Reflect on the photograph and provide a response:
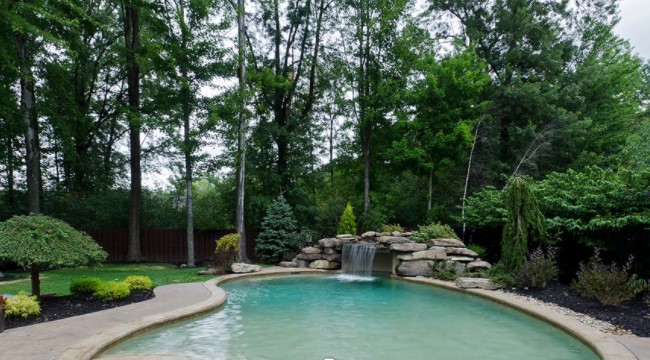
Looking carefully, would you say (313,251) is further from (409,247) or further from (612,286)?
(612,286)

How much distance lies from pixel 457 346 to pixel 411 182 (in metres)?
16.5

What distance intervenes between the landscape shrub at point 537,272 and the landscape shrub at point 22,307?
9.39 meters

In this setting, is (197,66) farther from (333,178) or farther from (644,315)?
(644,315)

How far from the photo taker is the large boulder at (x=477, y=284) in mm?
9492

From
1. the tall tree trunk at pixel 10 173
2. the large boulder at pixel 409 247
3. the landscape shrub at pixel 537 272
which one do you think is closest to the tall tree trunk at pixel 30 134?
the tall tree trunk at pixel 10 173

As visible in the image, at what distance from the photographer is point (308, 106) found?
21.8 metres

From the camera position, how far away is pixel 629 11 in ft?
66.2

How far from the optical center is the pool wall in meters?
4.63

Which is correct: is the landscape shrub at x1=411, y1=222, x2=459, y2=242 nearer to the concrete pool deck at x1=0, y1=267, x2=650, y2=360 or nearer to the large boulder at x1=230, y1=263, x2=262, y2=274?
the concrete pool deck at x1=0, y1=267, x2=650, y2=360

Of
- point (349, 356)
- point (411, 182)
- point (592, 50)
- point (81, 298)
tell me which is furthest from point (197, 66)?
point (592, 50)

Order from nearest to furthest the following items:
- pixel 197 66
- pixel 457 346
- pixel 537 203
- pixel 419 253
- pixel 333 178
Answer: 1. pixel 457 346
2. pixel 537 203
3. pixel 419 253
4. pixel 197 66
5. pixel 333 178

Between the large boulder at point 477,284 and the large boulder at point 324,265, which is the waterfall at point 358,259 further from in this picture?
the large boulder at point 477,284

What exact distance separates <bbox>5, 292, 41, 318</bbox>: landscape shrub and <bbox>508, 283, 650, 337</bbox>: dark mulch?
8696 millimetres

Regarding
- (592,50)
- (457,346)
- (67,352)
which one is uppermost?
(592,50)
